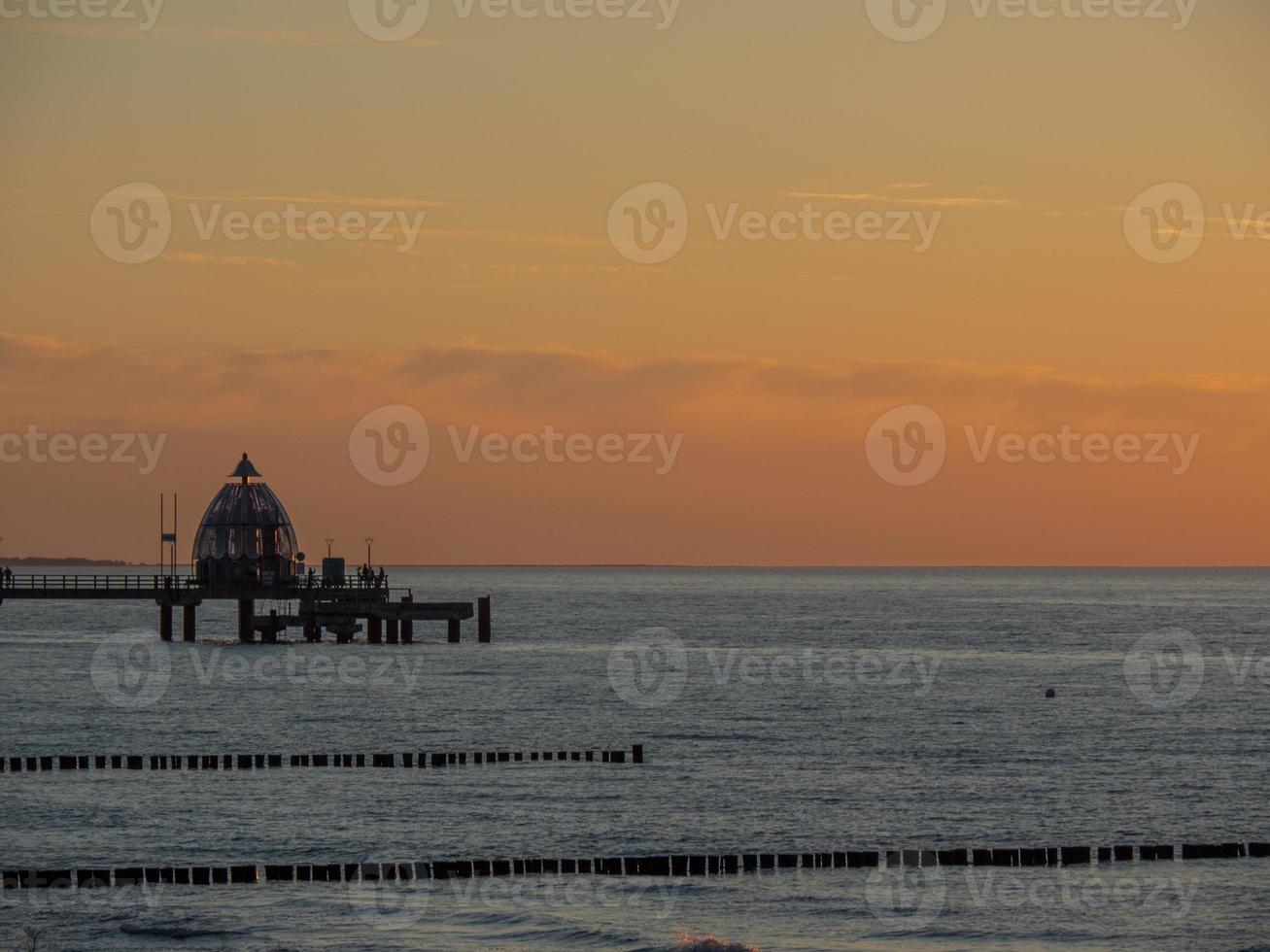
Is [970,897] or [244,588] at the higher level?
[244,588]

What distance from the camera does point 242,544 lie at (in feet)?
358

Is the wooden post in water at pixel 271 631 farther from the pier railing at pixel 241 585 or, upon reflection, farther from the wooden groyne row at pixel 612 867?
the wooden groyne row at pixel 612 867

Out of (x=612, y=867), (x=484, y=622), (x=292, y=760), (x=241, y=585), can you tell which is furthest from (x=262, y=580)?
(x=612, y=867)

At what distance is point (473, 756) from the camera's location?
6306cm

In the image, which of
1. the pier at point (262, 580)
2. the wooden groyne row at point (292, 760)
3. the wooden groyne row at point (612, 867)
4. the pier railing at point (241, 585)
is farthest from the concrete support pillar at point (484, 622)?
the wooden groyne row at point (612, 867)

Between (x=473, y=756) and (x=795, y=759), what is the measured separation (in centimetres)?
1133

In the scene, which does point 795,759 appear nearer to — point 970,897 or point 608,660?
point 970,897

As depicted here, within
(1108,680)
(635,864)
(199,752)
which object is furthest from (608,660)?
(635,864)

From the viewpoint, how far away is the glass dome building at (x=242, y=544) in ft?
358

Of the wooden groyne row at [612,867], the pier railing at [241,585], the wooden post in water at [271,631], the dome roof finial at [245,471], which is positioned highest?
the dome roof finial at [245,471]

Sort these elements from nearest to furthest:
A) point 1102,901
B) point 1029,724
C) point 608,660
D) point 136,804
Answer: point 1102,901
point 136,804
point 1029,724
point 608,660

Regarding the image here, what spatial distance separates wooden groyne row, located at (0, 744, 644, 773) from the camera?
59594mm

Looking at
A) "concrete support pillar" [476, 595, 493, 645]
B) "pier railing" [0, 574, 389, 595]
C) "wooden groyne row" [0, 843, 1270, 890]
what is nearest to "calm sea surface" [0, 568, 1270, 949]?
"wooden groyne row" [0, 843, 1270, 890]

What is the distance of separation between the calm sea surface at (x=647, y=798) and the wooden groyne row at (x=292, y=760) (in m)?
1.20
